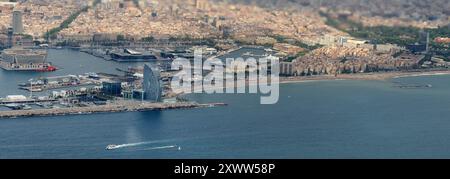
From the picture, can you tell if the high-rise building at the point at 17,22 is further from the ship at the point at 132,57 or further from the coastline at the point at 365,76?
the coastline at the point at 365,76

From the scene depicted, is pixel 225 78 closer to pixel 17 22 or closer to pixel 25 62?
pixel 25 62

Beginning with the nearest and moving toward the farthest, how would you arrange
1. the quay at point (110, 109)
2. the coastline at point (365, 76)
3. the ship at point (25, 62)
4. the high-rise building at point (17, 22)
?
the quay at point (110, 109), the coastline at point (365, 76), the ship at point (25, 62), the high-rise building at point (17, 22)

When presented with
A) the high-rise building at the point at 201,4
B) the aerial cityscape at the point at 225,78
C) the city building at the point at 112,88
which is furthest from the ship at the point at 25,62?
the city building at the point at 112,88

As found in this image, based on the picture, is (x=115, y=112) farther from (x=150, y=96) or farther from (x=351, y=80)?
(x=351, y=80)

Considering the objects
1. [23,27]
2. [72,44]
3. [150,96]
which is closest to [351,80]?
[150,96]

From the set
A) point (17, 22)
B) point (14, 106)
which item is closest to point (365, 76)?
point (14, 106)

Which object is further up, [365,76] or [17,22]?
[17,22]
